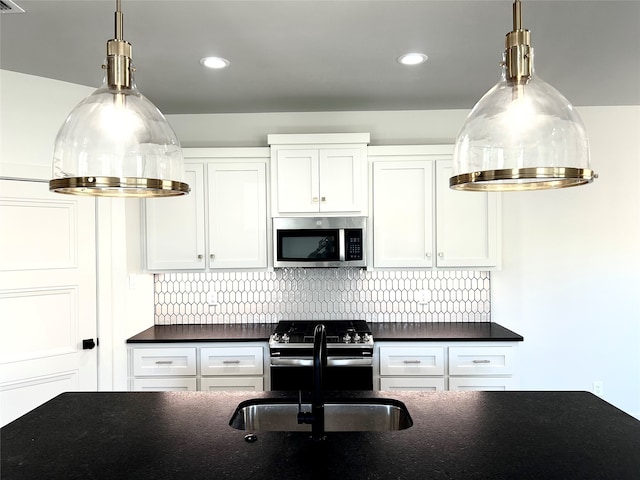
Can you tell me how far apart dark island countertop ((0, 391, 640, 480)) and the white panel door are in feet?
3.72

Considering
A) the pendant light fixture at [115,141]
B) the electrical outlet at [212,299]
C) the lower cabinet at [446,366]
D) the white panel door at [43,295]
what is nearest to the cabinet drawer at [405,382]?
the lower cabinet at [446,366]

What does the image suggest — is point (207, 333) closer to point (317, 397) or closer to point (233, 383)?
point (233, 383)

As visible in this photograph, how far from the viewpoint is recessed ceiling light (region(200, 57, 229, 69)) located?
2311mm

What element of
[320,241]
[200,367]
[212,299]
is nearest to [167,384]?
[200,367]

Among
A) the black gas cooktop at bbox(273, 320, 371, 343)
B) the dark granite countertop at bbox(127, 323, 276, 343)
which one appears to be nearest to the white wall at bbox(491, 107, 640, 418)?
the black gas cooktop at bbox(273, 320, 371, 343)

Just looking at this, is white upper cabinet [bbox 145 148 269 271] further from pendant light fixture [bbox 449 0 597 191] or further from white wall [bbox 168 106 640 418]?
pendant light fixture [bbox 449 0 597 191]

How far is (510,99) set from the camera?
1.05m

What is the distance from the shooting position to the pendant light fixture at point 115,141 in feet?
3.46

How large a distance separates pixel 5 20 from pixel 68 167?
1430 millimetres

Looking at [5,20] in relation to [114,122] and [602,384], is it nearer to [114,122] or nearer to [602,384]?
[114,122]

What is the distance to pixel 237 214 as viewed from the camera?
10.2 ft

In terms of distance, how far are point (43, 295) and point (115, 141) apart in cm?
202

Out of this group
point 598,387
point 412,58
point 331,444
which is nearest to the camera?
point 331,444

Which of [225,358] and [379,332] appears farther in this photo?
[379,332]
